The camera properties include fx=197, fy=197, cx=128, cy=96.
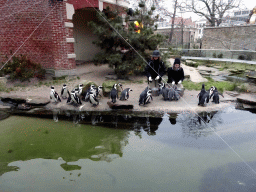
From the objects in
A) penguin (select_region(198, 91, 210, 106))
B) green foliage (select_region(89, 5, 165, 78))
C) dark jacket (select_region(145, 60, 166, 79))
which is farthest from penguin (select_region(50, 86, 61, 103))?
penguin (select_region(198, 91, 210, 106))

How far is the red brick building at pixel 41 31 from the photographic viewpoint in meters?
9.12

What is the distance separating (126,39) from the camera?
942cm

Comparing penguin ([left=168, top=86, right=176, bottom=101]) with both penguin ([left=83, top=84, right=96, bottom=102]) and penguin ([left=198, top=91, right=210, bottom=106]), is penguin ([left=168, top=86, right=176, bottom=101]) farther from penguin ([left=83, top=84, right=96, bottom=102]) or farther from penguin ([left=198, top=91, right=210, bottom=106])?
penguin ([left=83, top=84, right=96, bottom=102])

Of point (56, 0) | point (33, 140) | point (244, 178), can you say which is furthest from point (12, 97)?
point (244, 178)

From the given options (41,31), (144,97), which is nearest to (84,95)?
(144,97)

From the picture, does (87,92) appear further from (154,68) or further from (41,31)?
(41,31)

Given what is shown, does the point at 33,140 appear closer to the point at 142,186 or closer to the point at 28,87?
the point at 142,186

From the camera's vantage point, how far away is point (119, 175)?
3.68m

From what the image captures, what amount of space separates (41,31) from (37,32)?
22 centimetres

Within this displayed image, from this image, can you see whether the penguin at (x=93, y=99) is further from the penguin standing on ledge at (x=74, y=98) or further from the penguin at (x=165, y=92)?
the penguin at (x=165, y=92)

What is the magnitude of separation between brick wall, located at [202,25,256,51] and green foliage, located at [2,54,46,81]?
1740cm

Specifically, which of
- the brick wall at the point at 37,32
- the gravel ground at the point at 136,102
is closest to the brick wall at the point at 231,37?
the gravel ground at the point at 136,102

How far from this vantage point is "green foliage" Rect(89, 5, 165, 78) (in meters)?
9.20

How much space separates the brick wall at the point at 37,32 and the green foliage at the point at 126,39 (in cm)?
152
